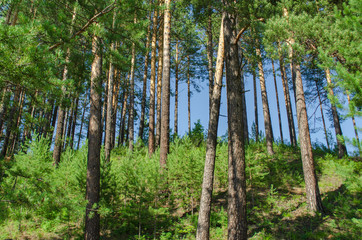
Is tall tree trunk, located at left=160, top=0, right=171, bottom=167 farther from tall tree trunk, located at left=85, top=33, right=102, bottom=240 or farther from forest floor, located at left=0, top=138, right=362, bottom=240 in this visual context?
tall tree trunk, located at left=85, top=33, right=102, bottom=240

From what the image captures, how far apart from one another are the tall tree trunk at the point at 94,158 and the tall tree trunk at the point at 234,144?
344cm

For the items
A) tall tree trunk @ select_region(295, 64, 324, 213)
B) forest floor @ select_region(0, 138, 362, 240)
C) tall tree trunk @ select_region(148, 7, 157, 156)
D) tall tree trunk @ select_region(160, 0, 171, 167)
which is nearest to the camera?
forest floor @ select_region(0, 138, 362, 240)

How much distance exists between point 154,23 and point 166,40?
4659mm

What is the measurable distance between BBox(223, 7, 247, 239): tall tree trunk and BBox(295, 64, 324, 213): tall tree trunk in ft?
10.5

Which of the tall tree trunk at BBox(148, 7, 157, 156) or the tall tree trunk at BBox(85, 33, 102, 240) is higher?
the tall tree trunk at BBox(148, 7, 157, 156)

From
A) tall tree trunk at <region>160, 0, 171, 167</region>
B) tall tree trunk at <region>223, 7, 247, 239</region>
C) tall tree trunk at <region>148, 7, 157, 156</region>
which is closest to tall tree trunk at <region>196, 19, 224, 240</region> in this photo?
tall tree trunk at <region>223, 7, 247, 239</region>

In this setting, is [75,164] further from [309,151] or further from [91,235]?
[309,151]

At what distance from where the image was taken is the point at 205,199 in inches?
235

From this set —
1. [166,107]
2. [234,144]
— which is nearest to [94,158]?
[234,144]

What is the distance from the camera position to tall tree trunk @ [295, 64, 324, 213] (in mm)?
7086

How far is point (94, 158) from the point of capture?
598cm

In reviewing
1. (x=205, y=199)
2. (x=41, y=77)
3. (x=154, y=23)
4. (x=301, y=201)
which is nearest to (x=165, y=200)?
(x=205, y=199)

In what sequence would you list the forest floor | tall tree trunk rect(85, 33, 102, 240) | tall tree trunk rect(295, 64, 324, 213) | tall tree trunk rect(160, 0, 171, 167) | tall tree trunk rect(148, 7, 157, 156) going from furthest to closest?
tall tree trunk rect(148, 7, 157, 156), tall tree trunk rect(160, 0, 171, 167), tall tree trunk rect(295, 64, 324, 213), the forest floor, tall tree trunk rect(85, 33, 102, 240)

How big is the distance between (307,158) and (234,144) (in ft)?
11.3
